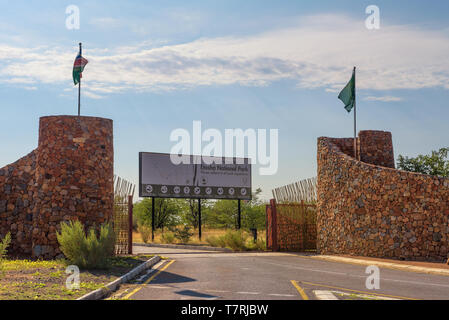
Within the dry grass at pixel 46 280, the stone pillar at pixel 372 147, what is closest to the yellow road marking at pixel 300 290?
the dry grass at pixel 46 280

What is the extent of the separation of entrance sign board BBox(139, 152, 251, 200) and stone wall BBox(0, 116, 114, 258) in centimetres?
1893

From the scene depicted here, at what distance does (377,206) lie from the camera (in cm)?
2234

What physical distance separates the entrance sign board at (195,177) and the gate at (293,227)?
12.1 meters

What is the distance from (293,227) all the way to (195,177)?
12969 mm

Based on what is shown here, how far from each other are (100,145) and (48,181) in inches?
87.8

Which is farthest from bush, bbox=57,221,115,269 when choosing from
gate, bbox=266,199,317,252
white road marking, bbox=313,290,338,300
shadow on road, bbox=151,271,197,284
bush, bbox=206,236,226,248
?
bush, bbox=206,236,226,248

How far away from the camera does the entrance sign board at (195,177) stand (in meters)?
38.8

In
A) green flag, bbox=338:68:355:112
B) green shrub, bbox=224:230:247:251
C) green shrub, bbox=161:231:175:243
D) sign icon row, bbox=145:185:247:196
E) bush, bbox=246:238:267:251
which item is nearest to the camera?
green flag, bbox=338:68:355:112

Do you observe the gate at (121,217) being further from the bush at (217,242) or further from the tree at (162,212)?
the tree at (162,212)

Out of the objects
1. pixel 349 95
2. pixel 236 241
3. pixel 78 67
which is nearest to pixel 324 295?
pixel 78 67

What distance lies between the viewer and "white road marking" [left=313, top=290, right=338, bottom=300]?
10625 millimetres

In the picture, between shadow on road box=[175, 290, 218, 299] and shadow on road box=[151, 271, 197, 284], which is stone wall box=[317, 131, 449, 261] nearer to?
shadow on road box=[151, 271, 197, 284]
